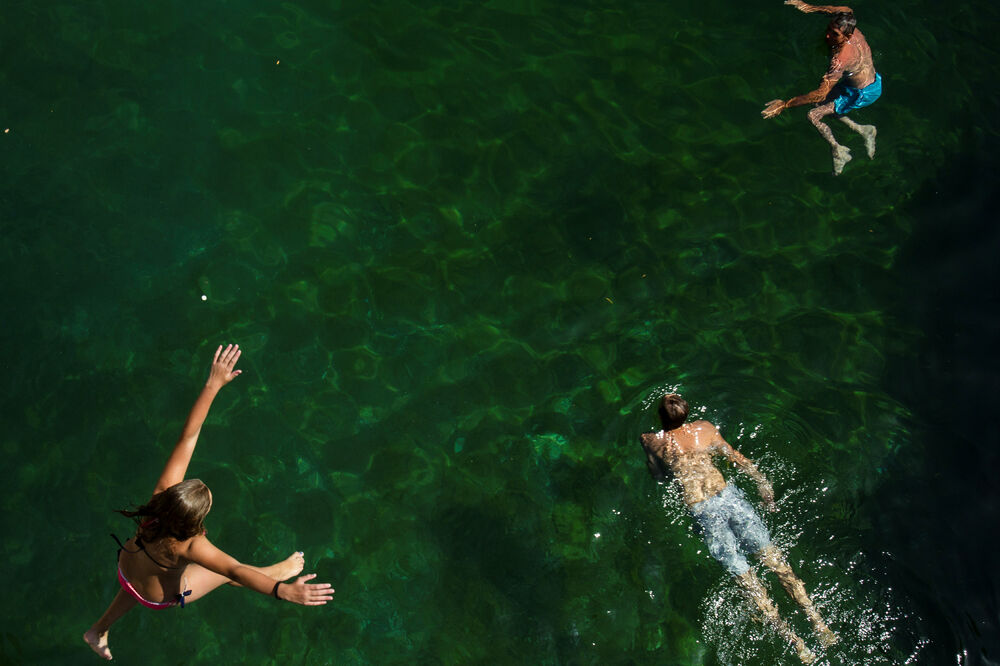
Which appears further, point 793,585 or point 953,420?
point 953,420

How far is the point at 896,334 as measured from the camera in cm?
810

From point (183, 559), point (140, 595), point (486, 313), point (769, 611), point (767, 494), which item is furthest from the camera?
point (486, 313)

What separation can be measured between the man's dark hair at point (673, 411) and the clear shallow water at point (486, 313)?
795 mm

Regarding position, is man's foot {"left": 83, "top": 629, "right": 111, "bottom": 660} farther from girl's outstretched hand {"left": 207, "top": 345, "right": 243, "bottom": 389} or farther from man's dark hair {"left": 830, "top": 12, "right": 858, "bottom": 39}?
man's dark hair {"left": 830, "top": 12, "right": 858, "bottom": 39}

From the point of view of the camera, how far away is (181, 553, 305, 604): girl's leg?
18.8 ft

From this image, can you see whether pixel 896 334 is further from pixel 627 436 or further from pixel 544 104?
pixel 544 104

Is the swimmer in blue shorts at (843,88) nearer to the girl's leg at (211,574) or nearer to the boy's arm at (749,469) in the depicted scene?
the boy's arm at (749,469)

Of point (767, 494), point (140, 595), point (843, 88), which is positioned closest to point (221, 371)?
point (140, 595)

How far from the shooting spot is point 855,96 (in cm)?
908

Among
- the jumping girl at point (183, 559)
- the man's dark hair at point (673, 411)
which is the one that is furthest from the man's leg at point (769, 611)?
the jumping girl at point (183, 559)

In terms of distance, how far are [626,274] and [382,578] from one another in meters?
3.71

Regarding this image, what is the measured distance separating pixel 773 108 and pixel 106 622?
8.00 metres

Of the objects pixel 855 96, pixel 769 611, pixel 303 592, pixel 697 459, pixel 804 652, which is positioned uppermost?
pixel 303 592

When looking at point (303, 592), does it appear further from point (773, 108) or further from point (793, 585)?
point (773, 108)
